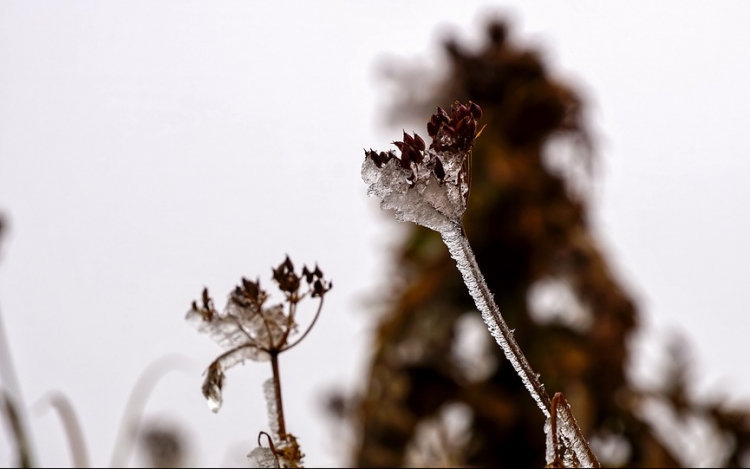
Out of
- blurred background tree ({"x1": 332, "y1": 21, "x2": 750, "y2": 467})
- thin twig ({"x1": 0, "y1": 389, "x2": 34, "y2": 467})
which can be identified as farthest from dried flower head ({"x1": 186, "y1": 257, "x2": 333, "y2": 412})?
blurred background tree ({"x1": 332, "y1": 21, "x2": 750, "y2": 467})

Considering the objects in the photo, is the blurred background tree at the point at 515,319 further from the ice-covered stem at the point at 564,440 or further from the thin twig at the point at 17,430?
the ice-covered stem at the point at 564,440

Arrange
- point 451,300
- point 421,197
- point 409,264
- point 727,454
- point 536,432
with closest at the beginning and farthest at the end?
point 421,197 < point 727,454 < point 536,432 < point 451,300 < point 409,264

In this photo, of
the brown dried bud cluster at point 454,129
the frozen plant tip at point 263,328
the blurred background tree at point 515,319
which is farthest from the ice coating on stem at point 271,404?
the blurred background tree at point 515,319

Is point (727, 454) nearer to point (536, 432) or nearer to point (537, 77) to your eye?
point (536, 432)

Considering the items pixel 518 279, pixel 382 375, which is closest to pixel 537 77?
pixel 518 279

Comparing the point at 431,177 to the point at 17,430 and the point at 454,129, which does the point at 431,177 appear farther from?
the point at 17,430

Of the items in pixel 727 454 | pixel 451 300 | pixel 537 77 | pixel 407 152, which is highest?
pixel 537 77

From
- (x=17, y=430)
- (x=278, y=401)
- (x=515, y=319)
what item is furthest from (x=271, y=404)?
(x=515, y=319)
